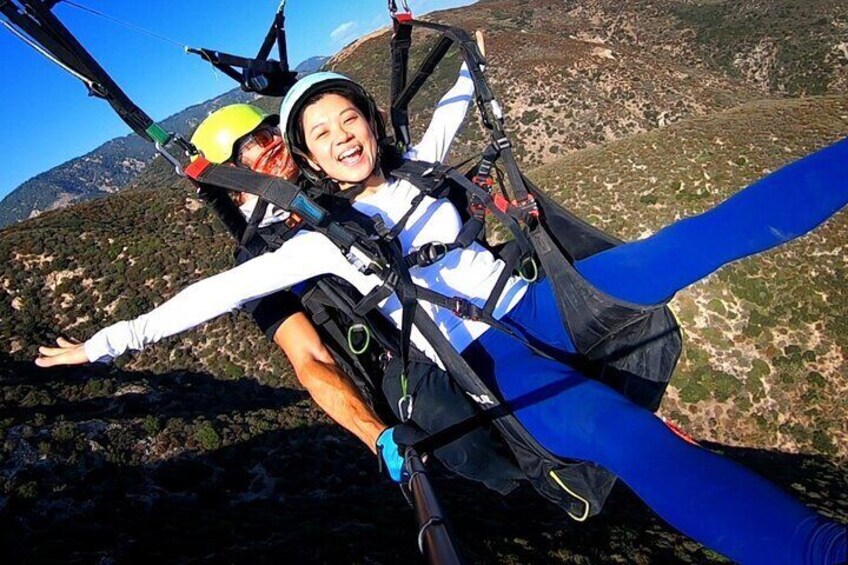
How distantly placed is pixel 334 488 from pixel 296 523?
4324 mm

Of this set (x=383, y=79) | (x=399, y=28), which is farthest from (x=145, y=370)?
(x=383, y=79)

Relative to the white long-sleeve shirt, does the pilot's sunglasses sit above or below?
above

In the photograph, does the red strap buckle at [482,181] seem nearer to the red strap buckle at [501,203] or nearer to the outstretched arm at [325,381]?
the red strap buckle at [501,203]

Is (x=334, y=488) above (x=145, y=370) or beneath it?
beneath

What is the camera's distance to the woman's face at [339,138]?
165 inches

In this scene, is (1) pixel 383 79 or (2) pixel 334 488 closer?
(2) pixel 334 488

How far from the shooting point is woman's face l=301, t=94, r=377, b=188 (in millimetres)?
4195

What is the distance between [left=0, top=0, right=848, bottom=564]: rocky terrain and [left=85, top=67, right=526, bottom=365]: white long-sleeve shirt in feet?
38.2

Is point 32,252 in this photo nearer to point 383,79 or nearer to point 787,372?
point 787,372

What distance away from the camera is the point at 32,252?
35.1 m

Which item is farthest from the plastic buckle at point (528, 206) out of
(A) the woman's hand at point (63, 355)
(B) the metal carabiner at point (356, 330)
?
(A) the woman's hand at point (63, 355)

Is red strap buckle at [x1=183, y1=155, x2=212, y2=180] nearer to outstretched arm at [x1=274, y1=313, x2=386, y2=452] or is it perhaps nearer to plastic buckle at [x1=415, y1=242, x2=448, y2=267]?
outstretched arm at [x1=274, y1=313, x2=386, y2=452]

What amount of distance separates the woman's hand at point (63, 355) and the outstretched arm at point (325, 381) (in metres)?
1.77

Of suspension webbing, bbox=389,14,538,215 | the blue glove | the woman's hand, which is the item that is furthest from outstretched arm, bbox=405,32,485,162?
the woman's hand
